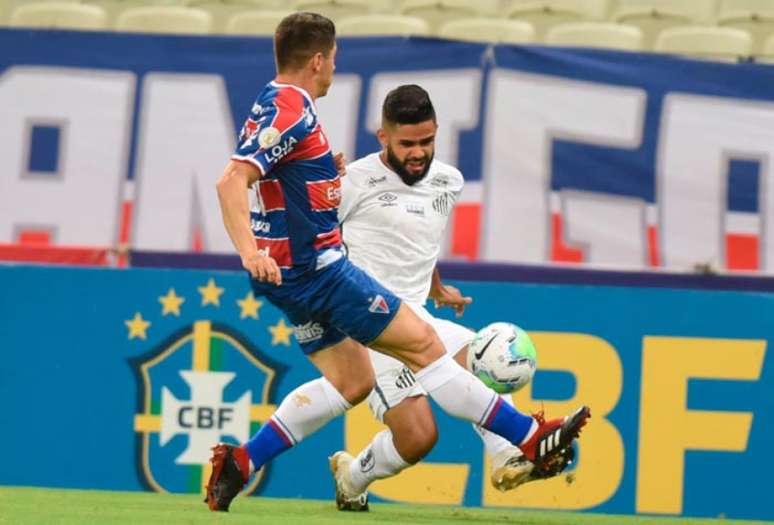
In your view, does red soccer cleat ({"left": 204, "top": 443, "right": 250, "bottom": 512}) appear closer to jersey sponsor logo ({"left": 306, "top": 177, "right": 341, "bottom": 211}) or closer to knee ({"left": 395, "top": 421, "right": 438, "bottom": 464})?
knee ({"left": 395, "top": 421, "right": 438, "bottom": 464})

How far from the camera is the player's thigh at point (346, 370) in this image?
6656 millimetres

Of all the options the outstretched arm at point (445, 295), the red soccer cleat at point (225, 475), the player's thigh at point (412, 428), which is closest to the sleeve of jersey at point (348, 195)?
the outstretched arm at point (445, 295)

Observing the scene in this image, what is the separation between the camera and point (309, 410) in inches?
265

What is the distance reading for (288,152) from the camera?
6.17 metres

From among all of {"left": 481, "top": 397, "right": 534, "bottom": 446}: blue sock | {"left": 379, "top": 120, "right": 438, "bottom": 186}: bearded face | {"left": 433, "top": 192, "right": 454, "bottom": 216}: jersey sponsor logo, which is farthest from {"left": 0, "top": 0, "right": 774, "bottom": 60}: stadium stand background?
{"left": 481, "top": 397, "right": 534, "bottom": 446}: blue sock

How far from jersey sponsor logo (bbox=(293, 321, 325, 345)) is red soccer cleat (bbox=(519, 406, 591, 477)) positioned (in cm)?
90

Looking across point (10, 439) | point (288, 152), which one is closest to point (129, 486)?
point (10, 439)

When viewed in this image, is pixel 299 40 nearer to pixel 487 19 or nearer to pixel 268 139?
pixel 268 139

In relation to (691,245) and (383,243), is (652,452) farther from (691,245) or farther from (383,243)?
(383,243)

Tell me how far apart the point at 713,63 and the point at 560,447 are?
3.95 metres

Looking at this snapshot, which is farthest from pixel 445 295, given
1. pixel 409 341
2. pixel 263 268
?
pixel 263 268

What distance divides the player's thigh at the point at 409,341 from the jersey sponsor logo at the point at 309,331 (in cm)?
34

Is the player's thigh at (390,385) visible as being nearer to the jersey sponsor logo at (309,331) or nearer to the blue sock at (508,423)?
the jersey sponsor logo at (309,331)

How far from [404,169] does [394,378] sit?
2.84 ft
